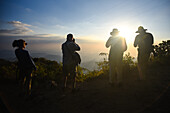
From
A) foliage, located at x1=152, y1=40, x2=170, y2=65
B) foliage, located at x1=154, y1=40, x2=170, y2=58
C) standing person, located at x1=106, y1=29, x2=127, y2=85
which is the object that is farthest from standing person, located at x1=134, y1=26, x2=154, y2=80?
foliage, located at x1=154, y1=40, x2=170, y2=58

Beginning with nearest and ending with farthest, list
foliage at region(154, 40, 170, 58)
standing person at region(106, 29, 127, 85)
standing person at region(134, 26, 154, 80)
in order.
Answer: standing person at region(106, 29, 127, 85)
standing person at region(134, 26, 154, 80)
foliage at region(154, 40, 170, 58)

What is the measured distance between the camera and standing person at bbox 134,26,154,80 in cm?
500

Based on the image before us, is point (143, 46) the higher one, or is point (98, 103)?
point (143, 46)

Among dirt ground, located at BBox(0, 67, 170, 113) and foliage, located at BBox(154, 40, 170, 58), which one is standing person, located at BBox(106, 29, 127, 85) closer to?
dirt ground, located at BBox(0, 67, 170, 113)

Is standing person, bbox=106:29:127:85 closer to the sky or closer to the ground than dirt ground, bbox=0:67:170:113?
closer to the sky

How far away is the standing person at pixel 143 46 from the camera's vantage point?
16.4 feet

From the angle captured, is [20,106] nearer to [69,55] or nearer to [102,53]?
[69,55]

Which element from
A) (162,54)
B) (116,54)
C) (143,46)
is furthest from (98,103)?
(162,54)

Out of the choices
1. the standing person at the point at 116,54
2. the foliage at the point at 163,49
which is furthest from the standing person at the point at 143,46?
the foliage at the point at 163,49

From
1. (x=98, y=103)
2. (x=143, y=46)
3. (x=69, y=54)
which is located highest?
(x=143, y=46)

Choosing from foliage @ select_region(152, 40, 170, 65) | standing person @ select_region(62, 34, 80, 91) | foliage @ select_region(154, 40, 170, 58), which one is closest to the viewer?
standing person @ select_region(62, 34, 80, 91)

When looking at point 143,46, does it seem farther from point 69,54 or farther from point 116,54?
point 69,54

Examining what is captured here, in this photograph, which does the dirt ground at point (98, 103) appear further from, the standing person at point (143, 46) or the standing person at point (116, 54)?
the standing person at point (143, 46)

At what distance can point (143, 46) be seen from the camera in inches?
199
